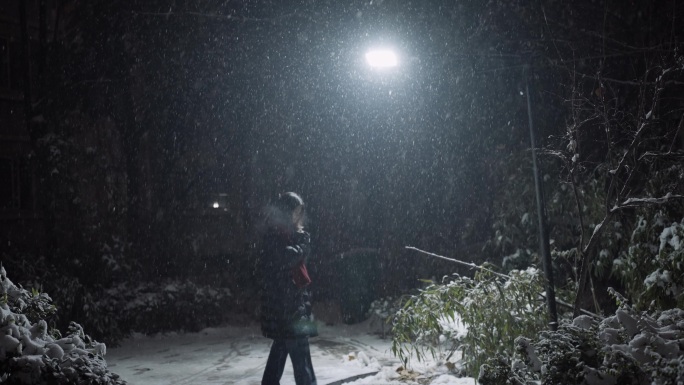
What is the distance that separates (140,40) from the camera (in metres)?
13.0

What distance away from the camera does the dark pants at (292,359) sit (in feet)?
16.4

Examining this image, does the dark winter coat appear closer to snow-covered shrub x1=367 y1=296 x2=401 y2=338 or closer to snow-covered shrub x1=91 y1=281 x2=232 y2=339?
snow-covered shrub x1=367 y1=296 x2=401 y2=338

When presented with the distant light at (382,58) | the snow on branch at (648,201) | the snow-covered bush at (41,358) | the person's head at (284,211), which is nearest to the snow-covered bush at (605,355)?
the snow on branch at (648,201)

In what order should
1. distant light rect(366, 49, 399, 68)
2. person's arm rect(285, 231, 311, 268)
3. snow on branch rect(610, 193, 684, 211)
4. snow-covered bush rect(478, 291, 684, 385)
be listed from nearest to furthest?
snow-covered bush rect(478, 291, 684, 385) → snow on branch rect(610, 193, 684, 211) → person's arm rect(285, 231, 311, 268) → distant light rect(366, 49, 399, 68)

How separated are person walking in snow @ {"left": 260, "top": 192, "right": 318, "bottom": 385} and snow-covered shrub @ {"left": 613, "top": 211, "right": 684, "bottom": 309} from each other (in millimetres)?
3052

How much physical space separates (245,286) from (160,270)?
9.09 ft

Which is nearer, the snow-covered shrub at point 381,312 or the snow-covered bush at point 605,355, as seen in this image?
the snow-covered bush at point 605,355

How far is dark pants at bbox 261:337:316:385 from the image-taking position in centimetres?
500

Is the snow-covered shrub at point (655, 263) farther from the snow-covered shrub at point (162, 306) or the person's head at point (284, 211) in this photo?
the snow-covered shrub at point (162, 306)

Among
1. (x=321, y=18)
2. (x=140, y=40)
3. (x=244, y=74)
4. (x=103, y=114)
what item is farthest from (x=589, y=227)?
(x=103, y=114)

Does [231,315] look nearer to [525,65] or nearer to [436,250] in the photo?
[436,250]

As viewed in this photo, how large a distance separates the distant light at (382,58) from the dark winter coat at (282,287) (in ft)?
8.69

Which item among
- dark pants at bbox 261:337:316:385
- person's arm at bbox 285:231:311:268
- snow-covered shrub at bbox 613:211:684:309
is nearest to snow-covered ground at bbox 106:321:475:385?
dark pants at bbox 261:337:316:385

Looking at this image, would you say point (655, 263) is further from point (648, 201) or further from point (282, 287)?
point (282, 287)
